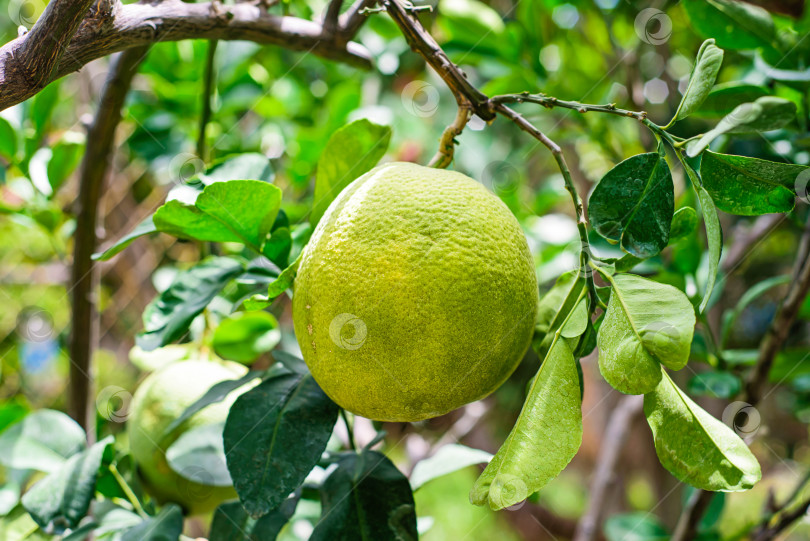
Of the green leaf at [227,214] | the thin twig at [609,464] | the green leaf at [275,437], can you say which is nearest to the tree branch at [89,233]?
the green leaf at [227,214]

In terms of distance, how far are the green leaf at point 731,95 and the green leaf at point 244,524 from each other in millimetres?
426

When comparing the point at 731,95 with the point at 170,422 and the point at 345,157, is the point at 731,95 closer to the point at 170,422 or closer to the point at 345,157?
the point at 345,157

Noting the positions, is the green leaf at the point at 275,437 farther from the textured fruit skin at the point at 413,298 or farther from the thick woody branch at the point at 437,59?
the thick woody branch at the point at 437,59

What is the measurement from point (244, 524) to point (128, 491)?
17cm

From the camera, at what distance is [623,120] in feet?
3.99

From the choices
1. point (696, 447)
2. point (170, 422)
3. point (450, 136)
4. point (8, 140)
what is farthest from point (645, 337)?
point (8, 140)

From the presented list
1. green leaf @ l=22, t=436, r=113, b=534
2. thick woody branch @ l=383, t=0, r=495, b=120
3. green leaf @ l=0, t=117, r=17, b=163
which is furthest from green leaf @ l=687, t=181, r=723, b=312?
green leaf @ l=0, t=117, r=17, b=163

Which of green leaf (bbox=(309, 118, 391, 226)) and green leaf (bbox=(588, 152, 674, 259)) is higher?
green leaf (bbox=(309, 118, 391, 226))

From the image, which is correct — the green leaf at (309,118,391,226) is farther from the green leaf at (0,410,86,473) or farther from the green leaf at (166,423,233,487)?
the green leaf at (0,410,86,473)

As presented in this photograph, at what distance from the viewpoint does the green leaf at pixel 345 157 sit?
0.46m

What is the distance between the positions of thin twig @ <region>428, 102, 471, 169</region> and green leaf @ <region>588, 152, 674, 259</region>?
10cm

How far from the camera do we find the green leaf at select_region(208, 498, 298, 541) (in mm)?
458

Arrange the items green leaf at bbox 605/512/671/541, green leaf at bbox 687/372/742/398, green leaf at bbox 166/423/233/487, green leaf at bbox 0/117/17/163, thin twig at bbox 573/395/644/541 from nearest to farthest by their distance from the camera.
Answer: green leaf at bbox 166/423/233/487 → green leaf at bbox 687/372/742/398 → green leaf at bbox 0/117/17/163 → green leaf at bbox 605/512/671/541 → thin twig at bbox 573/395/644/541

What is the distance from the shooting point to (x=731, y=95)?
484 mm
